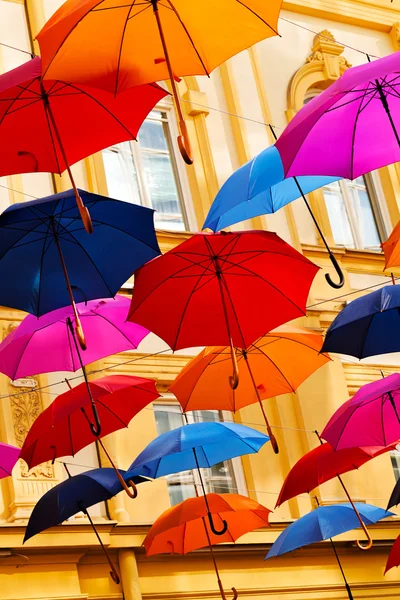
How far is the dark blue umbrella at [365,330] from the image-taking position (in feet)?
35.9

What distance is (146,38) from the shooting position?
8789mm

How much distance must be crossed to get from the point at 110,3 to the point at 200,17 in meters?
0.63

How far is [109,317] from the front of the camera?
38.6ft

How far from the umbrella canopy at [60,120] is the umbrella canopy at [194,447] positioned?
9.70 feet

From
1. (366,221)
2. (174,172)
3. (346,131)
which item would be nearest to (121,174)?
(174,172)

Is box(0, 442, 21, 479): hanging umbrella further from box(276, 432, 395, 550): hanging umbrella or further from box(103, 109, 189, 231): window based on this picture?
box(103, 109, 189, 231): window

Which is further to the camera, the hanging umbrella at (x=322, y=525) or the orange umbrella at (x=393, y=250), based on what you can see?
the hanging umbrella at (x=322, y=525)

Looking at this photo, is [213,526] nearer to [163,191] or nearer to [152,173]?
[163,191]

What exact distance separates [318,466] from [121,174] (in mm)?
5270

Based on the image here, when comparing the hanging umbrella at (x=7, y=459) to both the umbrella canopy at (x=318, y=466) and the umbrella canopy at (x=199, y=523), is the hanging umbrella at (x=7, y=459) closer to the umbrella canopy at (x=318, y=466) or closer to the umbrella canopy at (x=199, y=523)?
the umbrella canopy at (x=199, y=523)

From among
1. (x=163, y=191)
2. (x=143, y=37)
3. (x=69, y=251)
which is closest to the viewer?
(x=143, y=37)

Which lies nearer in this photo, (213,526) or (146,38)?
(146,38)

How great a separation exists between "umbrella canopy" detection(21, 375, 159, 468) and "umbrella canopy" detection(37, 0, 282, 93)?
350 cm

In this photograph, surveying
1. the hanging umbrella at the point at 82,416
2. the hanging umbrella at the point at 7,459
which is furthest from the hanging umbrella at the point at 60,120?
the hanging umbrella at the point at 7,459
